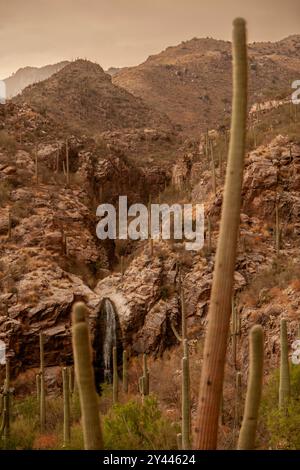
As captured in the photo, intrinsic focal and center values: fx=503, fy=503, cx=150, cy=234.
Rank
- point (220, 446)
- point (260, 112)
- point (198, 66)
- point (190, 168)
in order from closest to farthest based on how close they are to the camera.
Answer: point (220, 446)
point (190, 168)
point (260, 112)
point (198, 66)

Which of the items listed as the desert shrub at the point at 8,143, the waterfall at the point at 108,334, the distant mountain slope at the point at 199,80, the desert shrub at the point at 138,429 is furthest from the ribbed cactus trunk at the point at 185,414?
the distant mountain slope at the point at 199,80

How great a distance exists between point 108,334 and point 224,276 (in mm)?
19857

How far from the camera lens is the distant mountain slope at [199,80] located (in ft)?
215

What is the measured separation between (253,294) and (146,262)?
624 cm

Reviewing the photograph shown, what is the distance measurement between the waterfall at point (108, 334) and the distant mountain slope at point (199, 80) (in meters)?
37.5

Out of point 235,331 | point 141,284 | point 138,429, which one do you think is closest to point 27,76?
point 141,284

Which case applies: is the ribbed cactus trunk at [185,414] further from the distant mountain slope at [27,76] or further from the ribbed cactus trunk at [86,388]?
the distant mountain slope at [27,76]

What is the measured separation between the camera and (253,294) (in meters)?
21.5

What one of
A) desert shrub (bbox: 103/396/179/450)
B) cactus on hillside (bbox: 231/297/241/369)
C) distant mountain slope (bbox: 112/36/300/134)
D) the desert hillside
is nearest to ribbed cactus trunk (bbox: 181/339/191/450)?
the desert hillside

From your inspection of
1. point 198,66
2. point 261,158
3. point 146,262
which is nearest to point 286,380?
point 146,262

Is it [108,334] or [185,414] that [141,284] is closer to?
[108,334]
